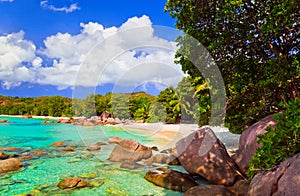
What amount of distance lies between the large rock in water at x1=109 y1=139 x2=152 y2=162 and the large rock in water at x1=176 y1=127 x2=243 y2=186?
3.49 metres

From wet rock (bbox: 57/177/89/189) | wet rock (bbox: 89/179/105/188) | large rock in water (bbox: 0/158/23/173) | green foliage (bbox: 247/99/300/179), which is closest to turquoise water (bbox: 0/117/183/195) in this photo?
wet rock (bbox: 89/179/105/188)

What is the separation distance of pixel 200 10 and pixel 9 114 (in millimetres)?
72629

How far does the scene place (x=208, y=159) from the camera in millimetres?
8102

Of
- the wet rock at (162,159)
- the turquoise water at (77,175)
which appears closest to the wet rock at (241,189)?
the turquoise water at (77,175)

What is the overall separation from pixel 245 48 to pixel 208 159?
12.8 feet

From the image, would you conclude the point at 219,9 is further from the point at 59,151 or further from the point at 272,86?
the point at 59,151

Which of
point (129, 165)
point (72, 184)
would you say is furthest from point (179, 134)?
point (72, 184)

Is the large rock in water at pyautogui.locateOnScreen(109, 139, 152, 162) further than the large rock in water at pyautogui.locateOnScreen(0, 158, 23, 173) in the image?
Yes

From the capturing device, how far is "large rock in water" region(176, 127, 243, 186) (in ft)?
24.9

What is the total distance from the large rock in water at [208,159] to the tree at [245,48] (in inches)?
77.6

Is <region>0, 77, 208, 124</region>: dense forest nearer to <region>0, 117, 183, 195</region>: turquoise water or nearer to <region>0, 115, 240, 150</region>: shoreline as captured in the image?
<region>0, 115, 240, 150</region>: shoreline

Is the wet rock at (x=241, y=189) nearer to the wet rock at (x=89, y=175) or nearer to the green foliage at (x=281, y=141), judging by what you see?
the green foliage at (x=281, y=141)

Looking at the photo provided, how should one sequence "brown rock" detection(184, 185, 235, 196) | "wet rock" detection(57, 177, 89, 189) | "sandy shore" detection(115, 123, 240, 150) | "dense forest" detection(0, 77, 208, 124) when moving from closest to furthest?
1. "brown rock" detection(184, 185, 235, 196)
2. "wet rock" detection(57, 177, 89, 189)
3. "sandy shore" detection(115, 123, 240, 150)
4. "dense forest" detection(0, 77, 208, 124)

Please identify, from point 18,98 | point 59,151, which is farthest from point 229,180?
point 18,98
